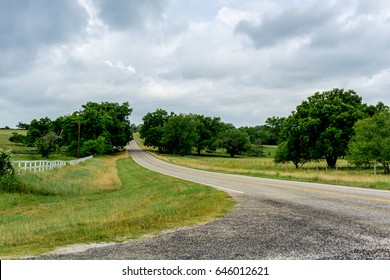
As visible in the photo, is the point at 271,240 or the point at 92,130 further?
the point at 92,130

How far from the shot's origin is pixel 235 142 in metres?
112

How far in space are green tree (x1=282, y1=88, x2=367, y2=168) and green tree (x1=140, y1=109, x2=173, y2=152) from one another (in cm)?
6562

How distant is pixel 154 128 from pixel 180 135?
13.9 meters

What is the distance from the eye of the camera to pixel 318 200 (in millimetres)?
11984

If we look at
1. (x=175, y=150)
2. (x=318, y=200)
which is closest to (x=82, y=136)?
(x=175, y=150)

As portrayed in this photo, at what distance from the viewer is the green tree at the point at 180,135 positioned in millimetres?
105562

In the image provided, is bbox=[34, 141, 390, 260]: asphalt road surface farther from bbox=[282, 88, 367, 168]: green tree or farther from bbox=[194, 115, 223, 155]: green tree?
bbox=[194, 115, 223, 155]: green tree

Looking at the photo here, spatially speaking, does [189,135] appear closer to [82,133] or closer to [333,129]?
[82,133]

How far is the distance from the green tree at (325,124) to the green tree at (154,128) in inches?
2583

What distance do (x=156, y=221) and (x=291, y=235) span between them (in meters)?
3.56

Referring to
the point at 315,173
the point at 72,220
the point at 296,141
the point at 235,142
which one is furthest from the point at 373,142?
the point at 235,142

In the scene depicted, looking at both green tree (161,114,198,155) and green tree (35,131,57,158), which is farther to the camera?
green tree (161,114,198,155)

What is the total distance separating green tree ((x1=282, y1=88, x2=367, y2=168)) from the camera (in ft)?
154

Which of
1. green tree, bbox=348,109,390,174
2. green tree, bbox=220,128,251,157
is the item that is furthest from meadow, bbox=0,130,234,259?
green tree, bbox=220,128,251,157
